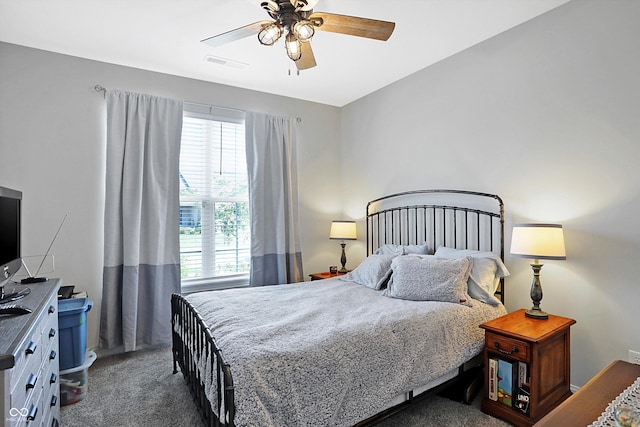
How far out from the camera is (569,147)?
249cm

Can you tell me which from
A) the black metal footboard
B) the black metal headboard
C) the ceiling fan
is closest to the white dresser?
the black metal footboard

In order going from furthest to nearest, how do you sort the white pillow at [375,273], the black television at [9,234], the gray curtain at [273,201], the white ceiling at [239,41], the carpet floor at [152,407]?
the gray curtain at [273,201], the white pillow at [375,273], the white ceiling at [239,41], the carpet floor at [152,407], the black television at [9,234]

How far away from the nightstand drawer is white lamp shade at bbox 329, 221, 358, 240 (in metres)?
2.09

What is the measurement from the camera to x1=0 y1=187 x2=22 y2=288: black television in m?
1.77

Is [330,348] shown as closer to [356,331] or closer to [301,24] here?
[356,331]

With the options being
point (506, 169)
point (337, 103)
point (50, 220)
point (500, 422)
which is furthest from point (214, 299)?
point (337, 103)

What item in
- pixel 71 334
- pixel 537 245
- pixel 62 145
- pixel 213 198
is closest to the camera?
pixel 537 245

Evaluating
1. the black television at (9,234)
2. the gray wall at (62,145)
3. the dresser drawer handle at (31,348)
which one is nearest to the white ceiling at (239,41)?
the gray wall at (62,145)

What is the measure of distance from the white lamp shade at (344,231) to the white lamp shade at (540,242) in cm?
202

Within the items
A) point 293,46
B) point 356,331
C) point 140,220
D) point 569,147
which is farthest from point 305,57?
point 140,220

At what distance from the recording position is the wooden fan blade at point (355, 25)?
197cm

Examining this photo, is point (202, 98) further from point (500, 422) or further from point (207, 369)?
point (500, 422)

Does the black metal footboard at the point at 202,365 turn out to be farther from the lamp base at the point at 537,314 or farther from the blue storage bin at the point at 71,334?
the lamp base at the point at 537,314

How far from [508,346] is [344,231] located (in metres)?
2.28
